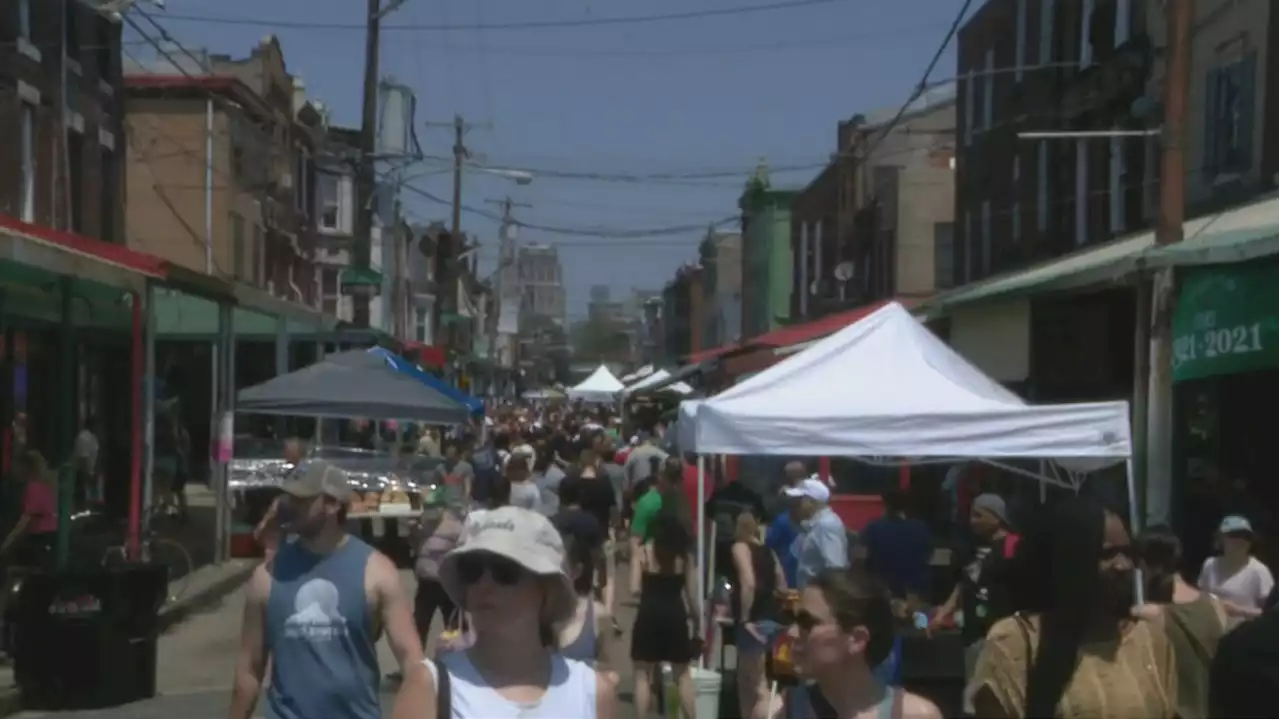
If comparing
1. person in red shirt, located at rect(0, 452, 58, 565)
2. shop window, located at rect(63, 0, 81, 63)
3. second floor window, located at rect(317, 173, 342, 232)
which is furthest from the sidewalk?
second floor window, located at rect(317, 173, 342, 232)

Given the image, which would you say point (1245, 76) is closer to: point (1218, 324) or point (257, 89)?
point (1218, 324)

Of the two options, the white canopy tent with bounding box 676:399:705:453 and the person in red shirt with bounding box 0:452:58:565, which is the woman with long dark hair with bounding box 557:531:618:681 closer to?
the white canopy tent with bounding box 676:399:705:453

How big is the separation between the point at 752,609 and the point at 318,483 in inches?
208

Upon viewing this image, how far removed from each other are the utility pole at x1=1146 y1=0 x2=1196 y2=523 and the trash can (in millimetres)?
7879

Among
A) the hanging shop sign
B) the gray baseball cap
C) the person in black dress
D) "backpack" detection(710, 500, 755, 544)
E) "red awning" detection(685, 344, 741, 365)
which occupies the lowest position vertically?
the person in black dress

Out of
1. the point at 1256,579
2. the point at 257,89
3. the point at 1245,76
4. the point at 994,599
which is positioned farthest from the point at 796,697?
the point at 257,89

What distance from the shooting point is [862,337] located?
13.6 meters

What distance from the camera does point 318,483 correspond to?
22.0 ft

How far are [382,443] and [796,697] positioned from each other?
29.6 meters

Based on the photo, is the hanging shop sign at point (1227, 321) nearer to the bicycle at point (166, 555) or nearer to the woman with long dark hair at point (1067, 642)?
the bicycle at point (166, 555)

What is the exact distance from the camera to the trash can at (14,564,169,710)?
42.1 ft

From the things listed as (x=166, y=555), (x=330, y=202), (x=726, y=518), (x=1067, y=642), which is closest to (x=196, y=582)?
(x=166, y=555)

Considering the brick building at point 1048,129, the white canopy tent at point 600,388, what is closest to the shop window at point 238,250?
the brick building at point 1048,129

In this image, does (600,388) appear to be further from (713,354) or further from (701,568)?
(701,568)
